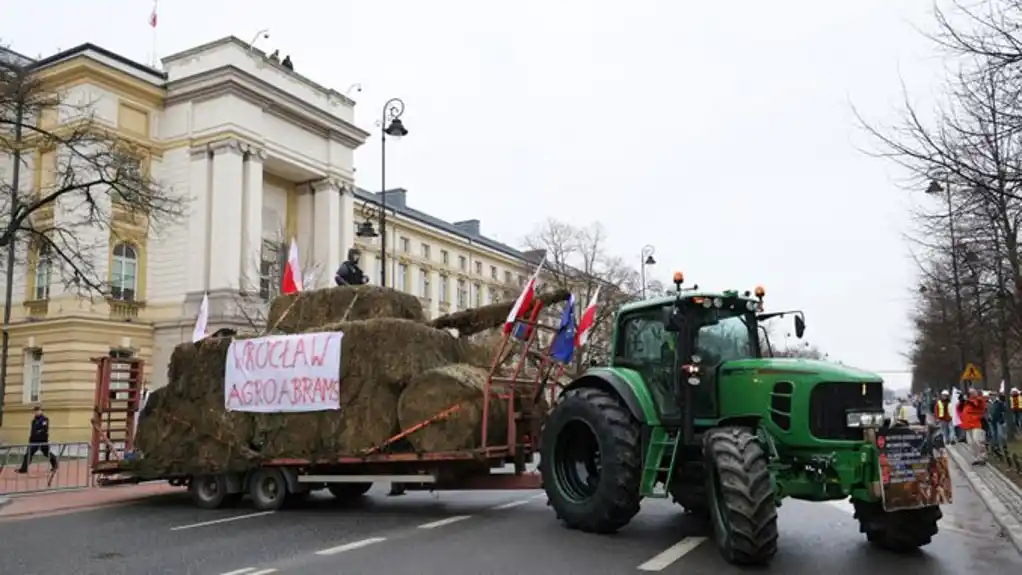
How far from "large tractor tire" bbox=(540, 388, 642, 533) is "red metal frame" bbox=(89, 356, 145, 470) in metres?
8.36

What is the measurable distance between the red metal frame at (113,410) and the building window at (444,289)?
52355 millimetres

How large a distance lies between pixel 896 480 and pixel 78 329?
1377 inches

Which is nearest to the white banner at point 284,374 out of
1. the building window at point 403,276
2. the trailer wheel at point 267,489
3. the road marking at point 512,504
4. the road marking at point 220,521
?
the trailer wheel at point 267,489

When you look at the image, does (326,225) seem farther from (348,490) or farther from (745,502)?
(745,502)

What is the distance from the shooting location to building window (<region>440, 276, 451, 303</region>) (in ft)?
224

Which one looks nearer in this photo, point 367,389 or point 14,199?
point 367,389

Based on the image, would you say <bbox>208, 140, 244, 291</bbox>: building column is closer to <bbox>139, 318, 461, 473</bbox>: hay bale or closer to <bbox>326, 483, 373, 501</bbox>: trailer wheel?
<bbox>139, 318, 461, 473</bbox>: hay bale

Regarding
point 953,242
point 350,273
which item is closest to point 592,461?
point 350,273

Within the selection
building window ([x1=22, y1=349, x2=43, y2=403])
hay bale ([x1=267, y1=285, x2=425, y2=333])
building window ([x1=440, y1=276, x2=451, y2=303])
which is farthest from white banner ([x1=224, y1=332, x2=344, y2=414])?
building window ([x1=440, y1=276, x2=451, y2=303])

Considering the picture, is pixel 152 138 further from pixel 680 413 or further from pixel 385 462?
pixel 680 413

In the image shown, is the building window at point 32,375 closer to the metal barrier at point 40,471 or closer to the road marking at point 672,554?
the metal barrier at point 40,471

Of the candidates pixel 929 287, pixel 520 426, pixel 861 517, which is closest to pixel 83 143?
pixel 520 426

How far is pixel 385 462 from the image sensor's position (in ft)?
40.0

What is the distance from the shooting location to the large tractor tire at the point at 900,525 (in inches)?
340
